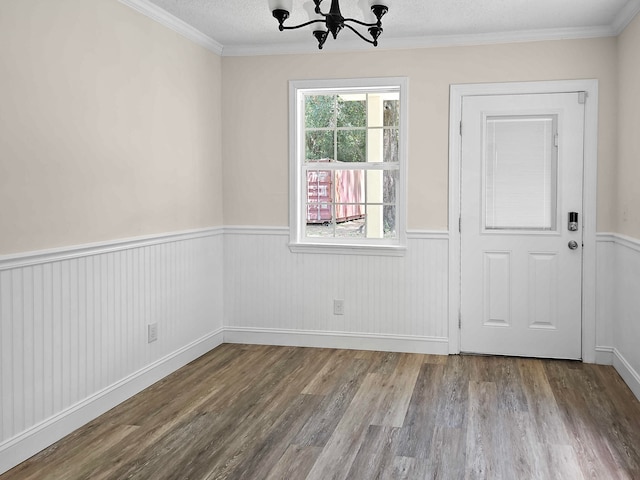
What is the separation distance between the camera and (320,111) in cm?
496

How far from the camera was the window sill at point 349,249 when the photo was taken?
15.6 feet

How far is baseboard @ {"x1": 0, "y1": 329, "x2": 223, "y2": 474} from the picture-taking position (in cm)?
280

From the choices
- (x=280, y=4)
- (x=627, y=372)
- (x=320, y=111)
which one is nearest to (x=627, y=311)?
(x=627, y=372)

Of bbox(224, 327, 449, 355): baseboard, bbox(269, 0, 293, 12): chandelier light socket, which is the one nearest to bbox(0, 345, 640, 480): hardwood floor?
bbox(224, 327, 449, 355): baseboard

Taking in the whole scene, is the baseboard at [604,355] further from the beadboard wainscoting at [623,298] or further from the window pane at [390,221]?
the window pane at [390,221]

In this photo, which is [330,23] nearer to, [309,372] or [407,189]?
[407,189]

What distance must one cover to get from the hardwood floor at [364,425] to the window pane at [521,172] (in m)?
1.09

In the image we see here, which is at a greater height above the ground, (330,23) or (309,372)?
(330,23)

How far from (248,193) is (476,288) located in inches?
78.3

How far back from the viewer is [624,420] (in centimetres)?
332

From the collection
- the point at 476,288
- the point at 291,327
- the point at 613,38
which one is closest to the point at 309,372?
the point at 291,327

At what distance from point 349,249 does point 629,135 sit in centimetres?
214

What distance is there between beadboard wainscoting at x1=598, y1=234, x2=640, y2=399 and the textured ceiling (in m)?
1.50

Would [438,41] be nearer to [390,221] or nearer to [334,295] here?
[390,221]
